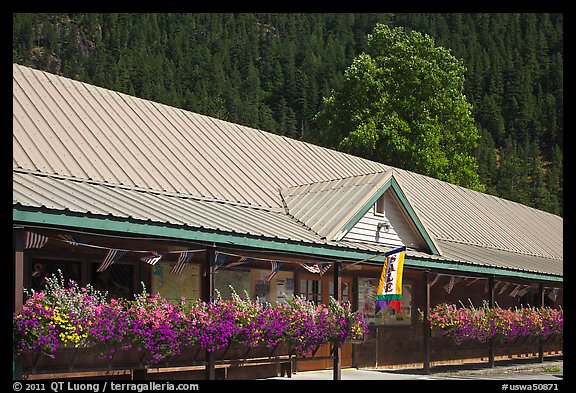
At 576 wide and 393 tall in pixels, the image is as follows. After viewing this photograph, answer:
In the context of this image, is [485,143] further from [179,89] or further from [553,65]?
[179,89]

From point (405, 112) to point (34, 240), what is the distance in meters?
38.1

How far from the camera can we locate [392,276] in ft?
58.3

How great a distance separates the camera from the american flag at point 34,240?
13195mm

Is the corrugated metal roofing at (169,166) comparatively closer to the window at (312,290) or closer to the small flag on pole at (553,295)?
the small flag on pole at (553,295)

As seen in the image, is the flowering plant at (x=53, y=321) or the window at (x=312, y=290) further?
the window at (x=312, y=290)

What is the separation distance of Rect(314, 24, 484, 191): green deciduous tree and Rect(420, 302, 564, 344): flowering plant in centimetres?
2151

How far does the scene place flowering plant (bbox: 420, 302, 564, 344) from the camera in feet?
70.8

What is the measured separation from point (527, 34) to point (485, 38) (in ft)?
25.2

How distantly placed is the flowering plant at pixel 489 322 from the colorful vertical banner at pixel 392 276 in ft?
13.3

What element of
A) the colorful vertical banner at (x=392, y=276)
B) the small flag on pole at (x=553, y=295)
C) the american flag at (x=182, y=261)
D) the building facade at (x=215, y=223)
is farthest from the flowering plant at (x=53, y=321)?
the small flag on pole at (x=553, y=295)

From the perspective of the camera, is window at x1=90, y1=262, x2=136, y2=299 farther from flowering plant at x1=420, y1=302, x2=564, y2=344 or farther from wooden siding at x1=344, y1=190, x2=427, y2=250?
flowering plant at x1=420, y1=302, x2=564, y2=344

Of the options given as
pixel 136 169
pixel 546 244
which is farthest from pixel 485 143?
pixel 136 169

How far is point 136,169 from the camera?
18.2 meters

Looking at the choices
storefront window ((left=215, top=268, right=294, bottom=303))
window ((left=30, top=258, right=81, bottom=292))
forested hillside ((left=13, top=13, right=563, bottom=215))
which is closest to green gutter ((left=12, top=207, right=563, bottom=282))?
storefront window ((left=215, top=268, right=294, bottom=303))
